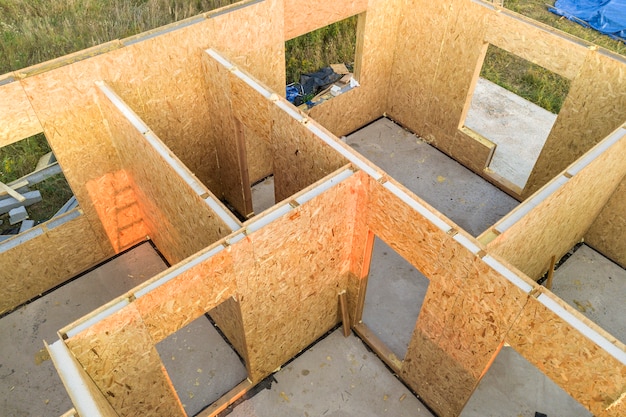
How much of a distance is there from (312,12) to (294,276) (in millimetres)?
5188

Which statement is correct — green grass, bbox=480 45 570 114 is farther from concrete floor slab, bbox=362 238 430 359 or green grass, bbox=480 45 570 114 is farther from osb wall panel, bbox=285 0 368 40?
concrete floor slab, bbox=362 238 430 359

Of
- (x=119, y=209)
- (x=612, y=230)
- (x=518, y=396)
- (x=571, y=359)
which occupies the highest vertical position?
(x=571, y=359)

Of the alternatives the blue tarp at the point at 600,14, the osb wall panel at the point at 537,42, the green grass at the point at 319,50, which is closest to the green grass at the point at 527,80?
the blue tarp at the point at 600,14

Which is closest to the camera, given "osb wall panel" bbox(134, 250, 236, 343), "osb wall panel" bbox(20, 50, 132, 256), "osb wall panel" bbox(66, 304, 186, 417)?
"osb wall panel" bbox(66, 304, 186, 417)

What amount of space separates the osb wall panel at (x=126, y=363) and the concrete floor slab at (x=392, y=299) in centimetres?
334

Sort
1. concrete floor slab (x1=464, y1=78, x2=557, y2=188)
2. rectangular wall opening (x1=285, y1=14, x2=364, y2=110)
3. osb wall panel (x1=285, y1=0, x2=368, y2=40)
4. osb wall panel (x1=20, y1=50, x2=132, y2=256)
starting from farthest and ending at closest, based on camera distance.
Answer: rectangular wall opening (x1=285, y1=14, x2=364, y2=110)
concrete floor slab (x1=464, y1=78, x2=557, y2=188)
osb wall panel (x1=285, y1=0, x2=368, y2=40)
osb wall panel (x1=20, y1=50, x2=132, y2=256)

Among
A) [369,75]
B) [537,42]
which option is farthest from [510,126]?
[369,75]

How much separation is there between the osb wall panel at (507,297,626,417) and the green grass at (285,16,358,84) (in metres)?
9.00

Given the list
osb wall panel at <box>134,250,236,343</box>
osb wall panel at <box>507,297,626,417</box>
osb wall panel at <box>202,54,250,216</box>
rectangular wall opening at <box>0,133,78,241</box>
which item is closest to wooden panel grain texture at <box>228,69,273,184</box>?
osb wall panel at <box>202,54,250,216</box>

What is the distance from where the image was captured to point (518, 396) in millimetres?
6551

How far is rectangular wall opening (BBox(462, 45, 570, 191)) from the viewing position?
10146mm

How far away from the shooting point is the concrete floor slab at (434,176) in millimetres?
9070

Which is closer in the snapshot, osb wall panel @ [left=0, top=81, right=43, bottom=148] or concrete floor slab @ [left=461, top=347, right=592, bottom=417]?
osb wall panel @ [left=0, top=81, right=43, bottom=148]

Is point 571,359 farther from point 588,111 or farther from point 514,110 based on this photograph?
point 514,110
